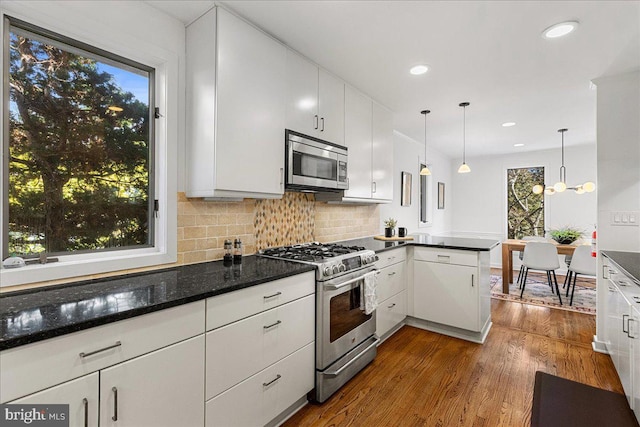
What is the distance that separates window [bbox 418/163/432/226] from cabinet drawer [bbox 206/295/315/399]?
419 cm

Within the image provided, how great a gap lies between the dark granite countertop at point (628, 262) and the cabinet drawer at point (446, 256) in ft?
3.22

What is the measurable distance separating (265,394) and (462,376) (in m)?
1.59

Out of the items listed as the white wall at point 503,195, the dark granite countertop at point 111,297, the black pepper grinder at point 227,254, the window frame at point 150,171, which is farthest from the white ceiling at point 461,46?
the white wall at point 503,195

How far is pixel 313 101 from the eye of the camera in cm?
256

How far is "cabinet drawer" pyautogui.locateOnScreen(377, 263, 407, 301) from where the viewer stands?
287cm

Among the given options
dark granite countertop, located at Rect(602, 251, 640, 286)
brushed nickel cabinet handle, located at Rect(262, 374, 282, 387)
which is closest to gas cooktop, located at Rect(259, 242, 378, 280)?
brushed nickel cabinet handle, located at Rect(262, 374, 282, 387)

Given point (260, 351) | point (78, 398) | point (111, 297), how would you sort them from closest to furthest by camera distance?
point (78, 398)
point (111, 297)
point (260, 351)

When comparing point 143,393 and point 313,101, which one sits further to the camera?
point 313,101

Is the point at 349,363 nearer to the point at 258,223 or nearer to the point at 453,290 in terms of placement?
the point at 258,223

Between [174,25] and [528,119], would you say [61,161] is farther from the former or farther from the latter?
[528,119]

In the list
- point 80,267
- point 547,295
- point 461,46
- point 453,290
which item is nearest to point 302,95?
point 461,46

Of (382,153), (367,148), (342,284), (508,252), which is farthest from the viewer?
(508,252)

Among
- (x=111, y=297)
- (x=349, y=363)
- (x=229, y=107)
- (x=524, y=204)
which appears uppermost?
(x=229, y=107)

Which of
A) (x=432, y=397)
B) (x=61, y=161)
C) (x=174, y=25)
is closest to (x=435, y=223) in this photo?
(x=432, y=397)
